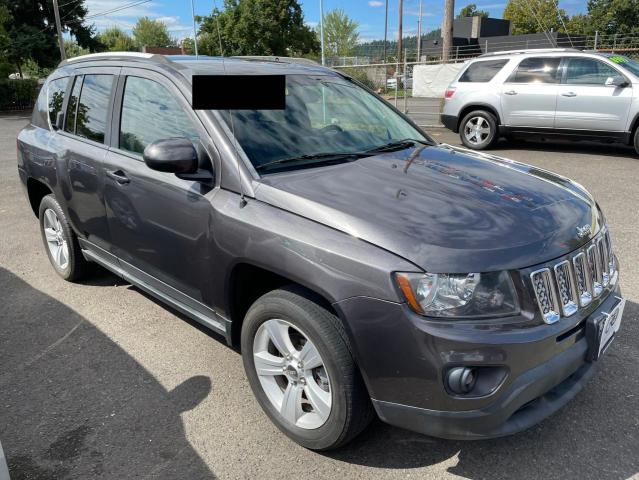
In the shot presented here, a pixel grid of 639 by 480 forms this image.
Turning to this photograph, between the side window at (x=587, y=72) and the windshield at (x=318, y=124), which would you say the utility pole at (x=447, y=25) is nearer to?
the side window at (x=587, y=72)

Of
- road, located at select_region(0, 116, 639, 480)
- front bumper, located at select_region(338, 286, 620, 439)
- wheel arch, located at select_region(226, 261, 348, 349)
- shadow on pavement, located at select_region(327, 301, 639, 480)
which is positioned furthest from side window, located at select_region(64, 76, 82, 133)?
shadow on pavement, located at select_region(327, 301, 639, 480)

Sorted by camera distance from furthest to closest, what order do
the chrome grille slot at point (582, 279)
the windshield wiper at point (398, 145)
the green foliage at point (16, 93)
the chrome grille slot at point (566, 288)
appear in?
the green foliage at point (16, 93), the windshield wiper at point (398, 145), the chrome grille slot at point (582, 279), the chrome grille slot at point (566, 288)

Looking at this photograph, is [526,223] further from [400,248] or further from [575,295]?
[400,248]

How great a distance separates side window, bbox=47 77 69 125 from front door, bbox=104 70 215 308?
1.17 meters

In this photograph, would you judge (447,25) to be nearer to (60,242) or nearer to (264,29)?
(60,242)

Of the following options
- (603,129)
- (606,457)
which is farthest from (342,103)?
(603,129)

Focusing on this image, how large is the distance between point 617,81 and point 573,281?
8.39m

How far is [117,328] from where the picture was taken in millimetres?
3885

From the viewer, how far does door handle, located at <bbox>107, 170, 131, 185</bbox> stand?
3.36 m

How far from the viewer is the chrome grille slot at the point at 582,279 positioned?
236 cm

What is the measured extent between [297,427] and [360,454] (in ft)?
1.08

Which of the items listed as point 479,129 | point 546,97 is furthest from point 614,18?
point 546,97

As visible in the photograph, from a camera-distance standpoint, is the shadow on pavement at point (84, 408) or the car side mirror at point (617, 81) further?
the car side mirror at point (617, 81)

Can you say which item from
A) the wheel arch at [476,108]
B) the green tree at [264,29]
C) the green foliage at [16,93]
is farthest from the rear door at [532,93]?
the green tree at [264,29]
